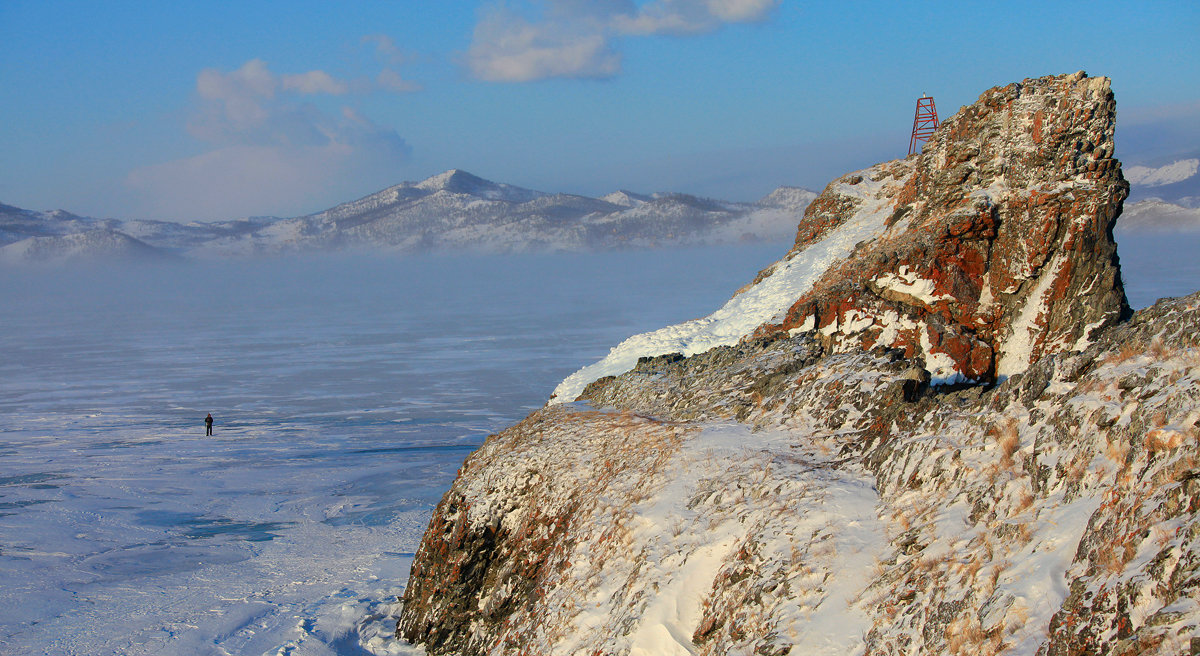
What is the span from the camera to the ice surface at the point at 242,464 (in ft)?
61.3

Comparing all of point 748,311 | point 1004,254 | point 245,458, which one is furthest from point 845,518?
point 245,458

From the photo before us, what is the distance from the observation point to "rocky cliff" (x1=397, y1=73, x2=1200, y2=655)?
6938 mm

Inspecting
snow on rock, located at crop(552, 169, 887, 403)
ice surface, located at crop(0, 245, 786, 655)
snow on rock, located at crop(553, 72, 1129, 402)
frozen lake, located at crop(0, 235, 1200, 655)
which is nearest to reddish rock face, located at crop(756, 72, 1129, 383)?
snow on rock, located at crop(553, 72, 1129, 402)

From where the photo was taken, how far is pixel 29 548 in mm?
23969

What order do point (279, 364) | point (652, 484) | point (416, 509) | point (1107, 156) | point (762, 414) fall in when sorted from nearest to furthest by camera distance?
point (652, 484) < point (762, 414) < point (1107, 156) < point (416, 509) < point (279, 364)

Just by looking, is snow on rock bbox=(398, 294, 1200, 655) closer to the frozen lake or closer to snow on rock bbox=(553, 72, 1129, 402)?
snow on rock bbox=(553, 72, 1129, 402)

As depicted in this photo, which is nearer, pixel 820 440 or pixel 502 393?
pixel 820 440

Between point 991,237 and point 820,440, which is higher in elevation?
point 991,237

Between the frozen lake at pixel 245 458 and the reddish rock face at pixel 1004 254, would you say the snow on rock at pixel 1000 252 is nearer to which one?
the reddish rock face at pixel 1004 254

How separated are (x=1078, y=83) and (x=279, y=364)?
2133 inches

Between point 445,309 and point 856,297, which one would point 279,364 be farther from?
point 856,297

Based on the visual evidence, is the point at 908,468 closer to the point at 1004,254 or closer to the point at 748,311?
the point at 1004,254

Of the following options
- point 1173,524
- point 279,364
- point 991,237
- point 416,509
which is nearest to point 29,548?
point 416,509

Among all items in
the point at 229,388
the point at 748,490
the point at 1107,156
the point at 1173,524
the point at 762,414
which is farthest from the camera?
the point at 229,388
